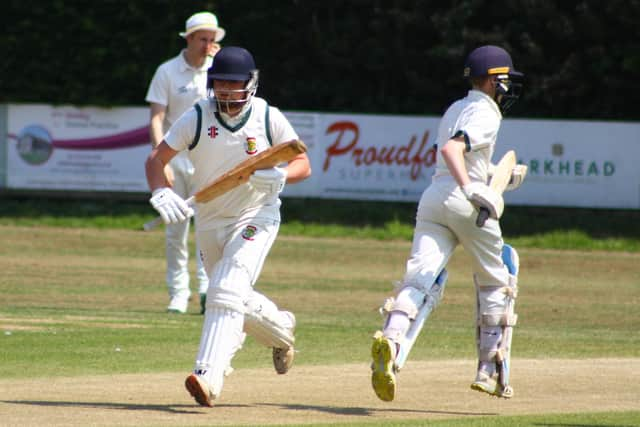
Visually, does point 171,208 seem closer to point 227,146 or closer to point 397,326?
point 227,146

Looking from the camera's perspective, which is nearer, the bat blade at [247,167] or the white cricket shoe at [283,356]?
the bat blade at [247,167]

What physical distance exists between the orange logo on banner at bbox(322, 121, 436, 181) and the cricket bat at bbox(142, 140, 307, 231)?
1425cm

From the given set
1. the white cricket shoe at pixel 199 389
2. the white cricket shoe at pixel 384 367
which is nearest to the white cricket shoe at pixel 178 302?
the white cricket shoe at pixel 199 389

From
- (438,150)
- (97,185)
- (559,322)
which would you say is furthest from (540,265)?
(438,150)

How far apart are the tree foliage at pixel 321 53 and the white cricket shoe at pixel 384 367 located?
55.2ft

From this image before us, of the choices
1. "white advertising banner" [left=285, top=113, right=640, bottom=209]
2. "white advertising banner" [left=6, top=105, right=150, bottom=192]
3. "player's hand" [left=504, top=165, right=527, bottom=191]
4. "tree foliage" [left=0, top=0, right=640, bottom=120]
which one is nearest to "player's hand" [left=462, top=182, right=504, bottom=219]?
"player's hand" [left=504, top=165, right=527, bottom=191]

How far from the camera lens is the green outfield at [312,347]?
6.89 m

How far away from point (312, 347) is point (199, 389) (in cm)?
310

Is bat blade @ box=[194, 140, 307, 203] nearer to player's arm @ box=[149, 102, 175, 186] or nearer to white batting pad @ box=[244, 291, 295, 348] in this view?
white batting pad @ box=[244, 291, 295, 348]

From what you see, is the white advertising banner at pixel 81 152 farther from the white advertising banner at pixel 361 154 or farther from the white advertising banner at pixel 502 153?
the white advertising banner at pixel 502 153

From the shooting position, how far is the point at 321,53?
25391mm

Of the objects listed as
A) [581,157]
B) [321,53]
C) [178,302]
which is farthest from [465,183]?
[321,53]

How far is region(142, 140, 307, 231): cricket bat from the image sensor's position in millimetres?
6957

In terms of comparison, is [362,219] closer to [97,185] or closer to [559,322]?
[97,185]
